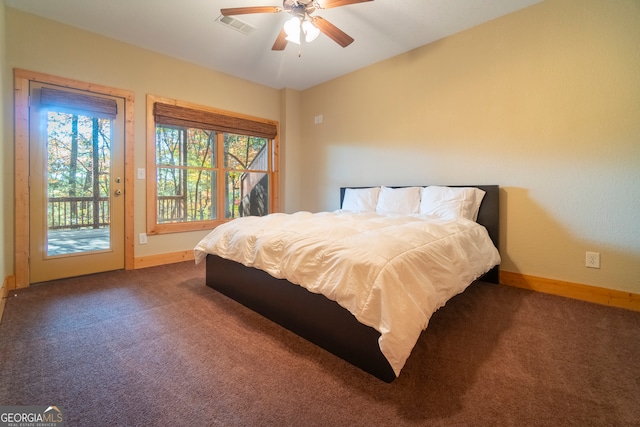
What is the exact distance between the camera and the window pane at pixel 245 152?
160 inches

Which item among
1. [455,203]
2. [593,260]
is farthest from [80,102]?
[593,260]

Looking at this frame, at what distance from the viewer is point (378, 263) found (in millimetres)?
1298

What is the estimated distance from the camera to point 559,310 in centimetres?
208

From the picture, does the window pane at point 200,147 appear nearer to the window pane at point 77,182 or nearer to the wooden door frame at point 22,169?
the window pane at point 77,182

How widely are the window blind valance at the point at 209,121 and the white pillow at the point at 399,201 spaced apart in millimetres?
2222

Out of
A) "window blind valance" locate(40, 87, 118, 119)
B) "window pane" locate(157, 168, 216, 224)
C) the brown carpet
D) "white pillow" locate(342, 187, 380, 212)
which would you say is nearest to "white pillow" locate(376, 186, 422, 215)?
"white pillow" locate(342, 187, 380, 212)

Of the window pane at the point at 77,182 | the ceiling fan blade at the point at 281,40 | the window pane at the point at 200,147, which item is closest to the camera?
the ceiling fan blade at the point at 281,40

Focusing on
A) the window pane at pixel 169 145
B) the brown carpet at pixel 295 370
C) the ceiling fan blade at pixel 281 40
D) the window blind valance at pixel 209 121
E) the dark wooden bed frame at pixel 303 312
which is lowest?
the brown carpet at pixel 295 370

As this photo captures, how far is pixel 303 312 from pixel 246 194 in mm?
3042

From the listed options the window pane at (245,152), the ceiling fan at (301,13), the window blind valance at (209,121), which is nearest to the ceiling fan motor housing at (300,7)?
the ceiling fan at (301,13)

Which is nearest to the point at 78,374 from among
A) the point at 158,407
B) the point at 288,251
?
the point at 158,407

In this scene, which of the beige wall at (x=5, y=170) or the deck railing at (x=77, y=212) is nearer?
the beige wall at (x=5, y=170)

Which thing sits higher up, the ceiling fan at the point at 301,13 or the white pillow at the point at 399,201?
the ceiling fan at the point at 301,13

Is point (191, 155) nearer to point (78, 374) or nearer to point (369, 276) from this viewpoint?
point (78, 374)
